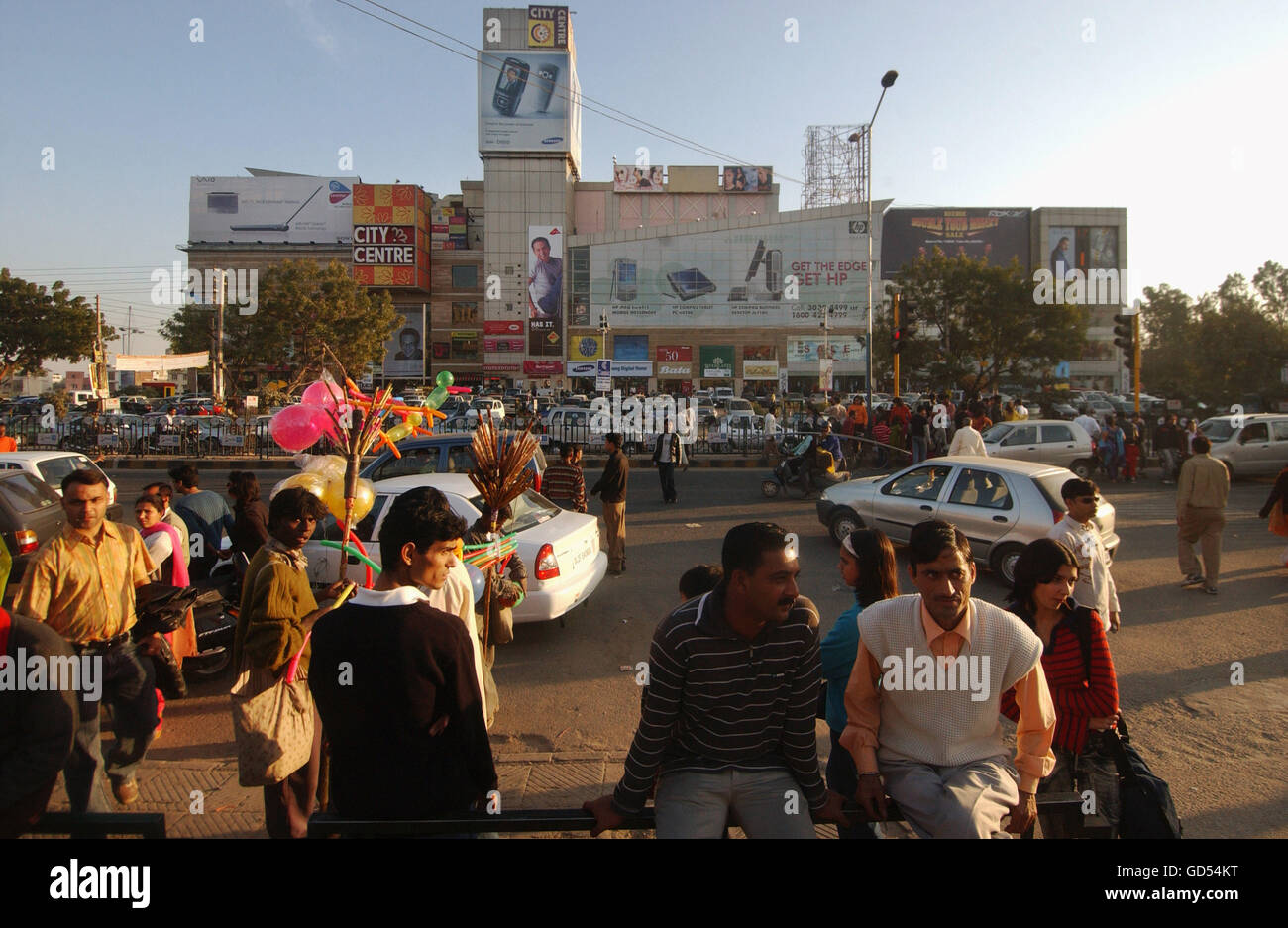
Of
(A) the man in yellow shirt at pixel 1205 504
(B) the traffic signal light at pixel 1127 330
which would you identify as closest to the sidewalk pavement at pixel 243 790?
(A) the man in yellow shirt at pixel 1205 504

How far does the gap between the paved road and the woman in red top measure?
1.43m

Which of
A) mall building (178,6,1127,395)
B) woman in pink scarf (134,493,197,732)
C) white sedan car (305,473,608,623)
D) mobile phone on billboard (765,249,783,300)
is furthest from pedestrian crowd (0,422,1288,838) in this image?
mobile phone on billboard (765,249,783,300)

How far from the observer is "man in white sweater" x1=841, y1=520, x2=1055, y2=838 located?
2.47m

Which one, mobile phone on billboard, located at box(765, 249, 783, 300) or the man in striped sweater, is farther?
mobile phone on billboard, located at box(765, 249, 783, 300)

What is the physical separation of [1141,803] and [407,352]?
6844 centimetres

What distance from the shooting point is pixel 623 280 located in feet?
197

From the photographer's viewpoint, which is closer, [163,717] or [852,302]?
[163,717]

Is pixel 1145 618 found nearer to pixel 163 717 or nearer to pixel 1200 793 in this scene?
pixel 1200 793

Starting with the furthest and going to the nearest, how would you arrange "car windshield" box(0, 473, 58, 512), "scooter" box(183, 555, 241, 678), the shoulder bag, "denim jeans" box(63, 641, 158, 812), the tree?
the tree → "car windshield" box(0, 473, 58, 512) → "scooter" box(183, 555, 241, 678) → "denim jeans" box(63, 641, 158, 812) → the shoulder bag

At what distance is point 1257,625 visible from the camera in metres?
7.10

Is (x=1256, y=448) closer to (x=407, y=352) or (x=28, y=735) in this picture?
(x=28, y=735)

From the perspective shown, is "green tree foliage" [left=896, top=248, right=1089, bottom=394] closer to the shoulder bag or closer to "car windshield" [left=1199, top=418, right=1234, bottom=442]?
"car windshield" [left=1199, top=418, right=1234, bottom=442]
